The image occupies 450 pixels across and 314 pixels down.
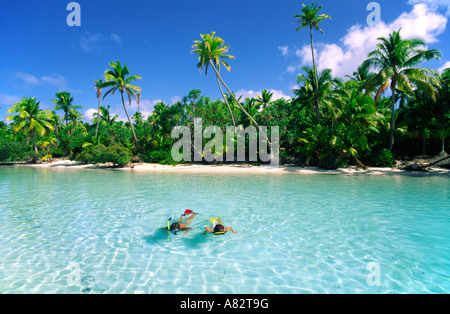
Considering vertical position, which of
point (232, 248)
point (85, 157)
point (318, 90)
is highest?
point (318, 90)

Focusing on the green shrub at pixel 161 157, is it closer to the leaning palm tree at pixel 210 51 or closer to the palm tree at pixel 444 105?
the leaning palm tree at pixel 210 51

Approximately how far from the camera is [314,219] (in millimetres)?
7375

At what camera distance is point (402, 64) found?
21.5 metres

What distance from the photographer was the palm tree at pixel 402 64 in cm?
2019

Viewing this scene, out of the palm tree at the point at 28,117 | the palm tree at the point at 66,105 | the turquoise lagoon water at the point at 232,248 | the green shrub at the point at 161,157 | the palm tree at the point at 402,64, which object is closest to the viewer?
the turquoise lagoon water at the point at 232,248

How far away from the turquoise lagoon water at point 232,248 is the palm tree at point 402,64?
15467 mm

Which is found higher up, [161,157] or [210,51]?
[210,51]

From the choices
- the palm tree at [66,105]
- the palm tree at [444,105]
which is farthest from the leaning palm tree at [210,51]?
the palm tree at [66,105]

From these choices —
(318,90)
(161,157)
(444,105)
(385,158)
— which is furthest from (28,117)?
(444,105)

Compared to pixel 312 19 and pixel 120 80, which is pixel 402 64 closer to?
pixel 312 19

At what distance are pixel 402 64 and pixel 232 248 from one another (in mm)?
25218

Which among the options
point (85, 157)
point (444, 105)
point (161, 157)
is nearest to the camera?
point (444, 105)

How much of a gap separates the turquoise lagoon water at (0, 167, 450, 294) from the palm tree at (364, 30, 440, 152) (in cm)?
1547
